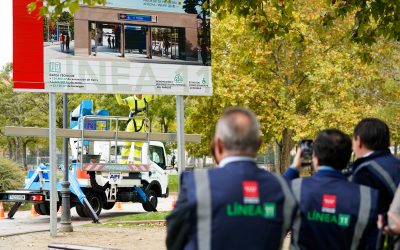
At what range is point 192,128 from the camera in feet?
122

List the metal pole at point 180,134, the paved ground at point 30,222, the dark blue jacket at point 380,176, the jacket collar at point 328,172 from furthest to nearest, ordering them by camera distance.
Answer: the paved ground at point 30,222, the metal pole at point 180,134, the dark blue jacket at point 380,176, the jacket collar at point 328,172

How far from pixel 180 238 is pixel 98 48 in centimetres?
1161

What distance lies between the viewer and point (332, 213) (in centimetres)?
445

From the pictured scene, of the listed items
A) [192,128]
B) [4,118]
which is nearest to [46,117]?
[4,118]

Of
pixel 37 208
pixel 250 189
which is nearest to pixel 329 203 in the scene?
pixel 250 189

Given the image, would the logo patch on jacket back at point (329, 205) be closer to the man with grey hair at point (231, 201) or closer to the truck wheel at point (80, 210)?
the man with grey hair at point (231, 201)

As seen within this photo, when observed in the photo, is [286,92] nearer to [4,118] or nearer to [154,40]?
[154,40]

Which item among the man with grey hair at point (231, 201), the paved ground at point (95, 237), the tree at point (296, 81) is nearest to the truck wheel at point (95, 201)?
the paved ground at point (95, 237)

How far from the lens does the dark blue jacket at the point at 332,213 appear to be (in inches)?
175

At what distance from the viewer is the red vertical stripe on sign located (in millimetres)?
14812

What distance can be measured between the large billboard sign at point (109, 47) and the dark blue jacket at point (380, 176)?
10444 mm

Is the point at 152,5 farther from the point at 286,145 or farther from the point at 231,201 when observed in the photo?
the point at 286,145

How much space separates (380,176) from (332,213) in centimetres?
71

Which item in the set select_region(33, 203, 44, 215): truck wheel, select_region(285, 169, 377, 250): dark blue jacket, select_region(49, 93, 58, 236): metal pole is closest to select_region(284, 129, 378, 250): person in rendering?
select_region(285, 169, 377, 250): dark blue jacket
